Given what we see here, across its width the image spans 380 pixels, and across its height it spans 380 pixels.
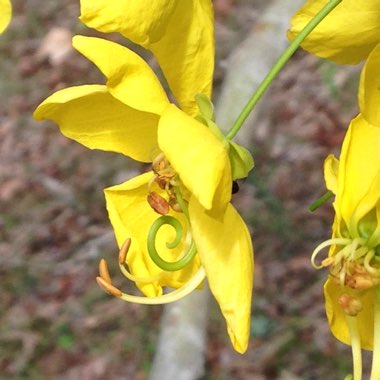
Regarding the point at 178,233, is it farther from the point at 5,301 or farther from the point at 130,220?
the point at 5,301

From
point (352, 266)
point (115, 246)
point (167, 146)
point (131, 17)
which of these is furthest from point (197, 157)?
point (115, 246)

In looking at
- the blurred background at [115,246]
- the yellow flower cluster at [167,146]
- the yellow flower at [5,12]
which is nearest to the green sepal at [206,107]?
the yellow flower cluster at [167,146]

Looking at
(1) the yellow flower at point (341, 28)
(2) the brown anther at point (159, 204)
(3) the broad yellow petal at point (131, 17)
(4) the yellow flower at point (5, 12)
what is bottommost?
(2) the brown anther at point (159, 204)

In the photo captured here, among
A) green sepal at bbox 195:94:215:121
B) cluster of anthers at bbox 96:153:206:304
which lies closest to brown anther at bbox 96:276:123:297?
cluster of anthers at bbox 96:153:206:304

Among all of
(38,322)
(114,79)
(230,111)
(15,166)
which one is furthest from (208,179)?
(15,166)

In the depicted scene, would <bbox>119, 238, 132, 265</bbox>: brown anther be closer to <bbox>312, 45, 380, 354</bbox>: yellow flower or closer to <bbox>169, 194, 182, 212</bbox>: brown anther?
<bbox>169, 194, 182, 212</bbox>: brown anther

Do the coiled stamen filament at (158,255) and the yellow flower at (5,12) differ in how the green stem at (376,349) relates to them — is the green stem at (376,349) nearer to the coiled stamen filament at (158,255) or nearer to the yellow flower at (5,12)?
the coiled stamen filament at (158,255)

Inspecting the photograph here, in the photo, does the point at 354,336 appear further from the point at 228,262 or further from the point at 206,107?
the point at 206,107
